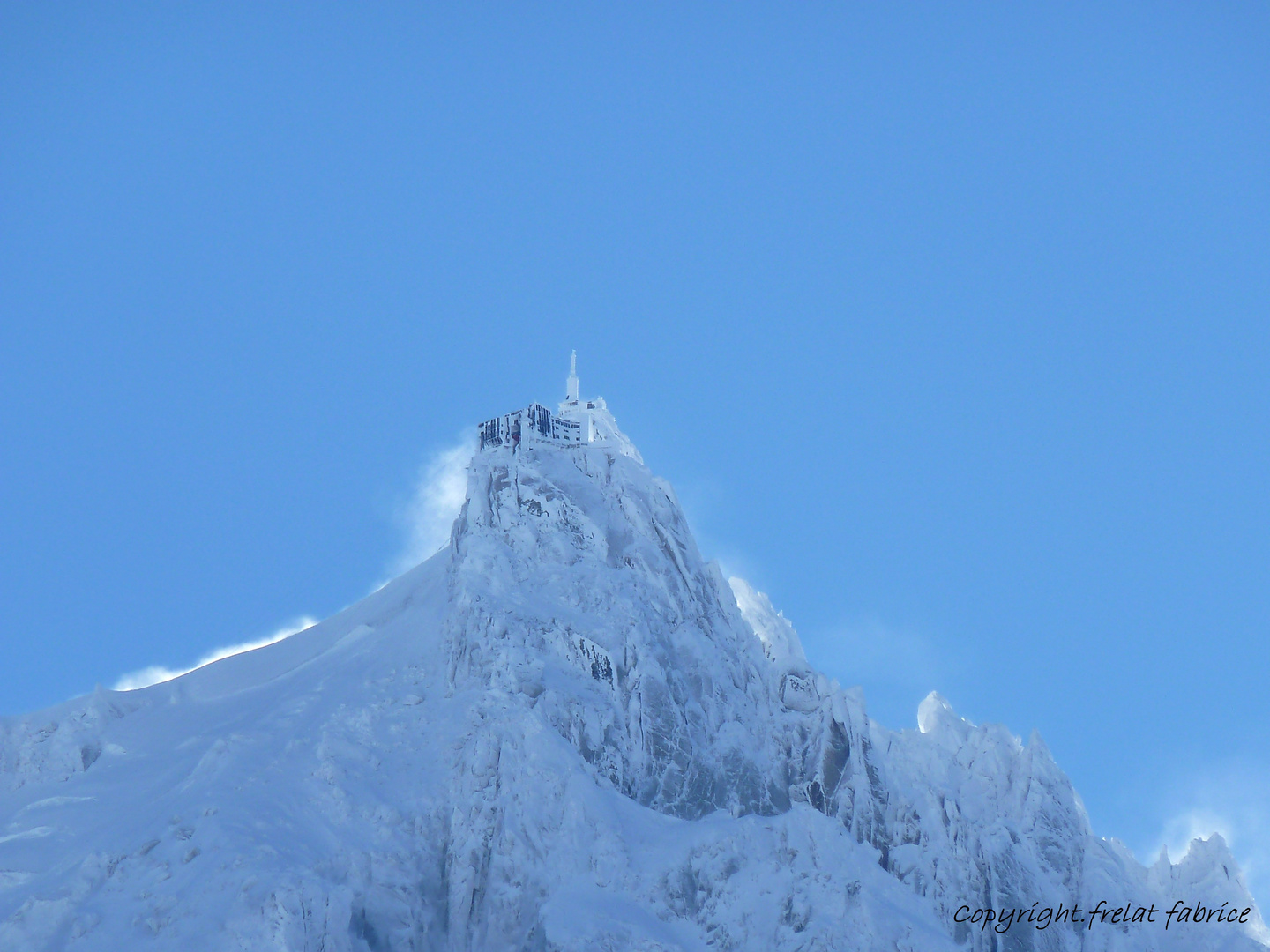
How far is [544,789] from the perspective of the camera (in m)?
128

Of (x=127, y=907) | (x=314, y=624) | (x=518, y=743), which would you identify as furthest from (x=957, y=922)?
(x=314, y=624)

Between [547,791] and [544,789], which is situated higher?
[544,789]

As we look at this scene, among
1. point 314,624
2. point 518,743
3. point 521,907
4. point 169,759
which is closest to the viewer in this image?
point 521,907

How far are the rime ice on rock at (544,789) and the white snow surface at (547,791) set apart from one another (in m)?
0.29

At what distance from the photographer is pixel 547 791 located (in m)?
128

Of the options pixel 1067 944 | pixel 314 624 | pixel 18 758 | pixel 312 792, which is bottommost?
pixel 1067 944

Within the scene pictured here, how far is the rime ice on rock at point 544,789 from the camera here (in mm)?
117375

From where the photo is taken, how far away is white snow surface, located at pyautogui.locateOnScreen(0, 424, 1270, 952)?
117m

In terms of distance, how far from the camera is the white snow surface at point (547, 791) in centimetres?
11744

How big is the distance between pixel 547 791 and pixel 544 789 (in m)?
0.28

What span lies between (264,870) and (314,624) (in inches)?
2771

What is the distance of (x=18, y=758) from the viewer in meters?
149

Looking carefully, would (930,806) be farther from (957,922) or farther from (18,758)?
(18,758)

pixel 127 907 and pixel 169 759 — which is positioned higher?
pixel 169 759
